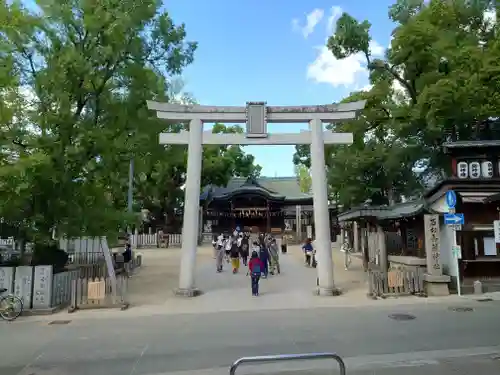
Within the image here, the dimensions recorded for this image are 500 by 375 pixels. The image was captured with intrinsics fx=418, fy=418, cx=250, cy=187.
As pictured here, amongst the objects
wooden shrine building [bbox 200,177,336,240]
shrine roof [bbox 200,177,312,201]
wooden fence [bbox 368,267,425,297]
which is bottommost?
wooden fence [bbox 368,267,425,297]

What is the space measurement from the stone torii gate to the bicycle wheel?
17.6 ft

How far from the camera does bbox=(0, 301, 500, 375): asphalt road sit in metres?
6.81

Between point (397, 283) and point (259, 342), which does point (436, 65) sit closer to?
point (397, 283)

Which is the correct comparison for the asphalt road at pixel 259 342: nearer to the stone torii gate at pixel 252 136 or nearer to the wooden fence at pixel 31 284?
the wooden fence at pixel 31 284

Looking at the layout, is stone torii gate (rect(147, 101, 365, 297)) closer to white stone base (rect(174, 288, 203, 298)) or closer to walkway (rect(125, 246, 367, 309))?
white stone base (rect(174, 288, 203, 298))

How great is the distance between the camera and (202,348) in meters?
8.00

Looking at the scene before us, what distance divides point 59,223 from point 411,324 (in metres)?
10.7

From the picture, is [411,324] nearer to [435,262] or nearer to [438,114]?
→ [435,262]

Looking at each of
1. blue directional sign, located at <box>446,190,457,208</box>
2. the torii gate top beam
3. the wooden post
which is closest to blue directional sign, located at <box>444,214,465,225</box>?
blue directional sign, located at <box>446,190,457,208</box>

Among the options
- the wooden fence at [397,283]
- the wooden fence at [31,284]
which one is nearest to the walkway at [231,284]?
the wooden fence at [397,283]

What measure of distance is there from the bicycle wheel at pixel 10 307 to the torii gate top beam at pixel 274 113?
25.0 feet

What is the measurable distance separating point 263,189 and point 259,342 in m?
36.0

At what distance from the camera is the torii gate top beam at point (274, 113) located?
50.8 feet

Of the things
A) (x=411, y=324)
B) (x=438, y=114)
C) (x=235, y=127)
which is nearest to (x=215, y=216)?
(x=235, y=127)
